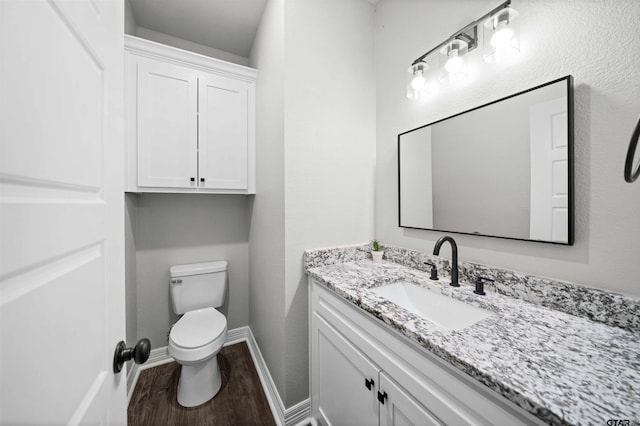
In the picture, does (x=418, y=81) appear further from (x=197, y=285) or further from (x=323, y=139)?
(x=197, y=285)

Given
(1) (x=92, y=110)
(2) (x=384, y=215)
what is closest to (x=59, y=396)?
(1) (x=92, y=110)

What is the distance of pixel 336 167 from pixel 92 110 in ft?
3.82

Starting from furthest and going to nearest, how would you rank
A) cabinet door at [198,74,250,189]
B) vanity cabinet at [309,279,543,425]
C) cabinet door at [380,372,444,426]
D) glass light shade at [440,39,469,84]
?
cabinet door at [198,74,250,189]
glass light shade at [440,39,469,84]
cabinet door at [380,372,444,426]
vanity cabinet at [309,279,543,425]

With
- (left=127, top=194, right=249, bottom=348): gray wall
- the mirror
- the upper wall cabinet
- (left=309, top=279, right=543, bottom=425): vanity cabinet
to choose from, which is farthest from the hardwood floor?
the mirror

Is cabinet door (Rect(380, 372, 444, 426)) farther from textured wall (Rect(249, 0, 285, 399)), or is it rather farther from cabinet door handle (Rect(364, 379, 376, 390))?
textured wall (Rect(249, 0, 285, 399))

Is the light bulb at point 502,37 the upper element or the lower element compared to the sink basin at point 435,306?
upper

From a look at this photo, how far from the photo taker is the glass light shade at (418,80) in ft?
4.30

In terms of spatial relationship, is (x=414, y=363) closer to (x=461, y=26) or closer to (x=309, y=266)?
(x=309, y=266)

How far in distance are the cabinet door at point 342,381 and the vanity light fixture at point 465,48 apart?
1386mm

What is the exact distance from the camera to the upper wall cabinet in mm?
1604

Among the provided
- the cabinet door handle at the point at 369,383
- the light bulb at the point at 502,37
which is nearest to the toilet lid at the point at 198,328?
the cabinet door handle at the point at 369,383

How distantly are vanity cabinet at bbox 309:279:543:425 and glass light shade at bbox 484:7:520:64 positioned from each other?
4.03 ft

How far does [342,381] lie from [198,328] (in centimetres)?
107

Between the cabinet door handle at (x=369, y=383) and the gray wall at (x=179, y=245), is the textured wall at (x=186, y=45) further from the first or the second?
the cabinet door handle at (x=369, y=383)
